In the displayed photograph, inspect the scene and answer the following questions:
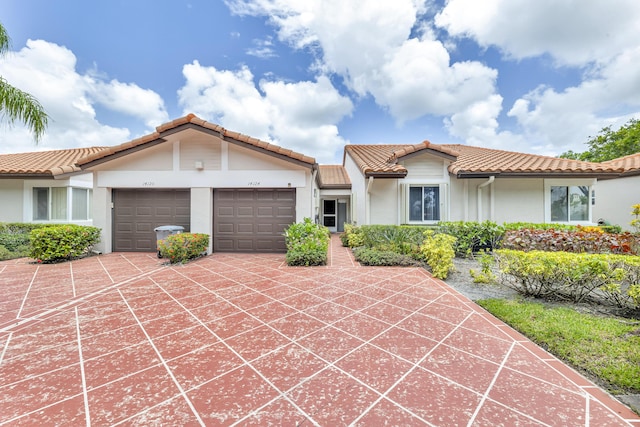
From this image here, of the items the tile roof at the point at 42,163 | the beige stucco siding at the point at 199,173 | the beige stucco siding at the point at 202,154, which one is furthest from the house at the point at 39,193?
the beige stucco siding at the point at 202,154

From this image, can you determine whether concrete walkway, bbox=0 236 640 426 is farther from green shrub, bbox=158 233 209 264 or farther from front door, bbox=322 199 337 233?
front door, bbox=322 199 337 233

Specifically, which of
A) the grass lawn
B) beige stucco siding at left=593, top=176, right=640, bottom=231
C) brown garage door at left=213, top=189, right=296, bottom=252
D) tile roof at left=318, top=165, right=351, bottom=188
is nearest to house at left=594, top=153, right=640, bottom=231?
beige stucco siding at left=593, top=176, right=640, bottom=231

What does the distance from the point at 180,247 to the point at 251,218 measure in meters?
2.78

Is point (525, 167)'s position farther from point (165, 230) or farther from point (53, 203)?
point (53, 203)

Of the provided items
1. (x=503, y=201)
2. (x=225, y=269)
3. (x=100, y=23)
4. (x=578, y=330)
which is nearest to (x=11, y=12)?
(x=100, y=23)

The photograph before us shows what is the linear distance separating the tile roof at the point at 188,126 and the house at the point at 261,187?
0.12ft

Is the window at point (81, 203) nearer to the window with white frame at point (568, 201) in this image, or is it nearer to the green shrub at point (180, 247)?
the green shrub at point (180, 247)

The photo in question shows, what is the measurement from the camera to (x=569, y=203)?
11.1 m

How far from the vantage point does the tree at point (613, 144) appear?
21188 mm

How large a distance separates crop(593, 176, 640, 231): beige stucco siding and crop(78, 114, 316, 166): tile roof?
56.7 feet

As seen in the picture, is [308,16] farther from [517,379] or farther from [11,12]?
[517,379]

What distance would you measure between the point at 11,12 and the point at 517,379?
16.8 m

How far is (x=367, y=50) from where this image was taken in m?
12.0

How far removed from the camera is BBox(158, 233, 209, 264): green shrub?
8.11 meters
